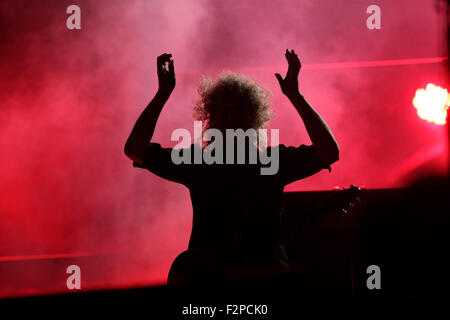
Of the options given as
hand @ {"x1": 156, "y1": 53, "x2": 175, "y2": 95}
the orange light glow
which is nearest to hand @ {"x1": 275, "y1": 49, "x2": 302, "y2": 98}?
hand @ {"x1": 156, "y1": 53, "x2": 175, "y2": 95}

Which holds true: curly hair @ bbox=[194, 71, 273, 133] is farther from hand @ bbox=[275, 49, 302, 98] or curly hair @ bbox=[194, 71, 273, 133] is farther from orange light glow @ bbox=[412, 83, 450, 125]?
orange light glow @ bbox=[412, 83, 450, 125]

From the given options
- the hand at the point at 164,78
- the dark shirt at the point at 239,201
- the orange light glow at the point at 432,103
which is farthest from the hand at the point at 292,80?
the orange light glow at the point at 432,103

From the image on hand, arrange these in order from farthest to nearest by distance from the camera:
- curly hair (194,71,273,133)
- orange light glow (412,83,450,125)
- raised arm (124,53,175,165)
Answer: orange light glow (412,83,450,125)
curly hair (194,71,273,133)
raised arm (124,53,175,165)

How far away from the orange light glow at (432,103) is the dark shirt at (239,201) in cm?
318

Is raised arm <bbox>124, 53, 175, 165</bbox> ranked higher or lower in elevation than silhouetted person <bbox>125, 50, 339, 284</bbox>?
higher

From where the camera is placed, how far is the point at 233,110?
125 cm

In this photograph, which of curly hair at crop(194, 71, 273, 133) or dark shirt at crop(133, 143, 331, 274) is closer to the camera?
dark shirt at crop(133, 143, 331, 274)

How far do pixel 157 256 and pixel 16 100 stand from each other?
2.23 meters

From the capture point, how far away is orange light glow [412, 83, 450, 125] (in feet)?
11.5

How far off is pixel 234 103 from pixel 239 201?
0.40 m

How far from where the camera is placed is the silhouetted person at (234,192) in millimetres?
1009

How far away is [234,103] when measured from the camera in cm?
127

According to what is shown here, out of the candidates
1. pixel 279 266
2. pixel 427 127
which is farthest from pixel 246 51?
pixel 279 266

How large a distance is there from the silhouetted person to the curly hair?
15 cm
